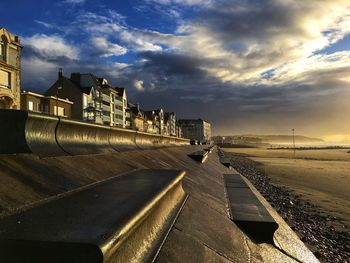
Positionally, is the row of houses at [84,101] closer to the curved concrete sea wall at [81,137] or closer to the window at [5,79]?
the window at [5,79]

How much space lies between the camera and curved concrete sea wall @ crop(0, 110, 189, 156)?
3732 mm

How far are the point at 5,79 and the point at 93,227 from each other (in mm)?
38694

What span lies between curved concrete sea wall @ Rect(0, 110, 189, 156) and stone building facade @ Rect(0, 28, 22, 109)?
33.3 metres

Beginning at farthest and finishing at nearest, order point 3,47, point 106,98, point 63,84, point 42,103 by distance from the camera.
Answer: point 106,98, point 63,84, point 42,103, point 3,47

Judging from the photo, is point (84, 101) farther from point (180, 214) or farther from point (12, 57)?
point (180, 214)

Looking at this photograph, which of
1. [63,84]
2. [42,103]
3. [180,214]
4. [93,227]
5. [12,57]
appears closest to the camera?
[93,227]

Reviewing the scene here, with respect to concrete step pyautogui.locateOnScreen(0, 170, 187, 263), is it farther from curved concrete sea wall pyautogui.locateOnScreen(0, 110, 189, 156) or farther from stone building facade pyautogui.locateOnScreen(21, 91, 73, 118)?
stone building facade pyautogui.locateOnScreen(21, 91, 73, 118)

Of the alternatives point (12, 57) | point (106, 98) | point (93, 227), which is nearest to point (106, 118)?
point (106, 98)

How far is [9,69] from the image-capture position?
1423 inches

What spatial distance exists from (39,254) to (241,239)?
2.08 meters

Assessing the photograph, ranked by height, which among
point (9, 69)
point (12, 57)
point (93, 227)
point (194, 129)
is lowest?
point (93, 227)

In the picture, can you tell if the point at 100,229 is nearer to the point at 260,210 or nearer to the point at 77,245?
the point at 77,245

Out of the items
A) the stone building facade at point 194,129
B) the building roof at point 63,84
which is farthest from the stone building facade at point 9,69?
the stone building facade at point 194,129

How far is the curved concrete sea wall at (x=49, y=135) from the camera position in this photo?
373 centimetres
